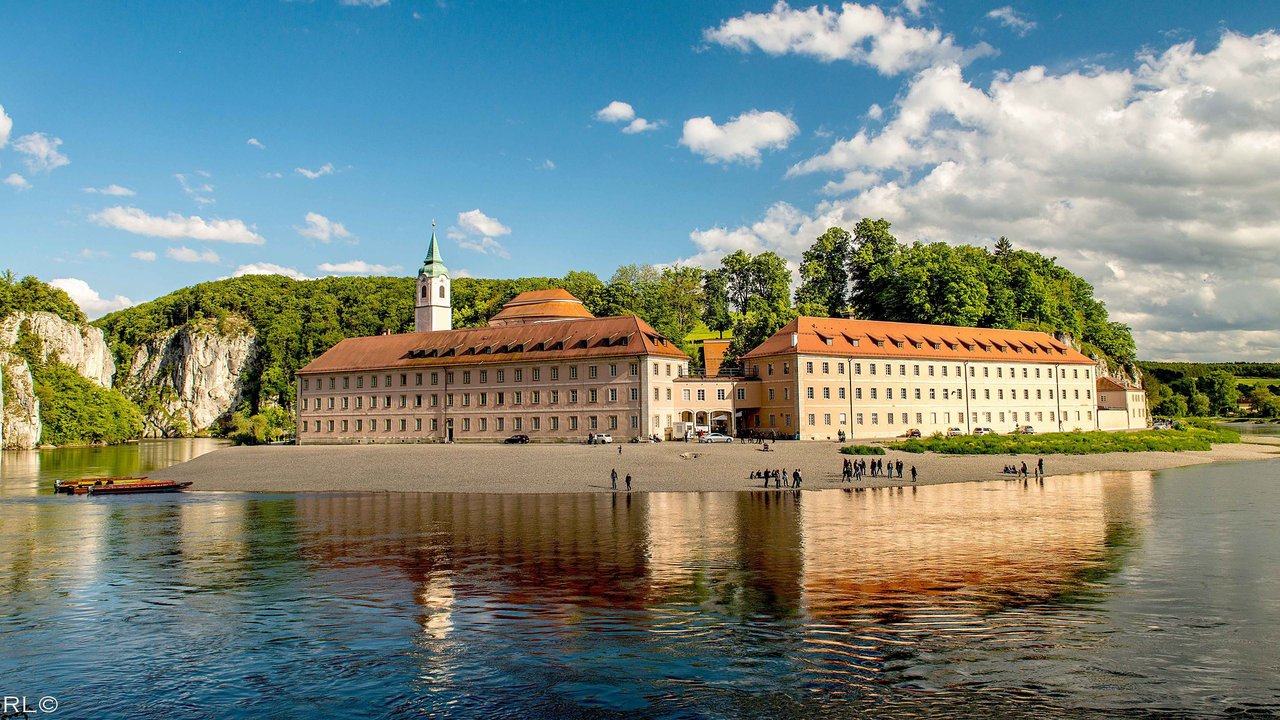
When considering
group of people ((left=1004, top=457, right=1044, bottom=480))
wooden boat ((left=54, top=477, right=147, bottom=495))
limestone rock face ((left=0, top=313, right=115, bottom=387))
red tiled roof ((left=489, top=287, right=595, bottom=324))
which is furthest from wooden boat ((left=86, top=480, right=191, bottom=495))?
limestone rock face ((left=0, top=313, right=115, bottom=387))

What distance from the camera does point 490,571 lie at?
90.3 ft

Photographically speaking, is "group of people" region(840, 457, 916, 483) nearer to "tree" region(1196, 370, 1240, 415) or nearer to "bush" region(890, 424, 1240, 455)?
"bush" region(890, 424, 1240, 455)

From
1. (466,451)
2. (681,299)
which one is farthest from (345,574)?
(681,299)

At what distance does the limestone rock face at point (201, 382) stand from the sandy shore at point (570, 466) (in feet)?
329

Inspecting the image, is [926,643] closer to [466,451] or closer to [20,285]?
[466,451]

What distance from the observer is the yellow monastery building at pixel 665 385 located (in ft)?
273

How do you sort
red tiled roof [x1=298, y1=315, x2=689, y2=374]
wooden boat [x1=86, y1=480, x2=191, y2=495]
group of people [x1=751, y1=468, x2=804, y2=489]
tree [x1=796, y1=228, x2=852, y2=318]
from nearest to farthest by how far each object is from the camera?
group of people [x1=751, y1=468, x2=804, y2=489]
wooden boat [x1=86, y1=480, x2=191, y2=495]
red tiled roof [x1=298, y1=315, x2=689, y2=374]
tree [x1=796, y1=228, x2=852, y2=318]

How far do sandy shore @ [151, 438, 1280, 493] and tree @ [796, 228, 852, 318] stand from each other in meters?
44.9

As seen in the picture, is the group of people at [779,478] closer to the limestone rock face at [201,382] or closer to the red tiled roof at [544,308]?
Result: the red tiled roof at [544,308]

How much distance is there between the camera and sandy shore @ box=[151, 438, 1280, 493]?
182 ft

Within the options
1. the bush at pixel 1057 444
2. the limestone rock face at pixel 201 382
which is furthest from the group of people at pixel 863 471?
the limestone rock face at pixel 201 382

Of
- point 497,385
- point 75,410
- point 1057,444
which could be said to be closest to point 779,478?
point 1057,444

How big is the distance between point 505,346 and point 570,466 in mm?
31081

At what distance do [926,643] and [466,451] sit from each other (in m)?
59.6
